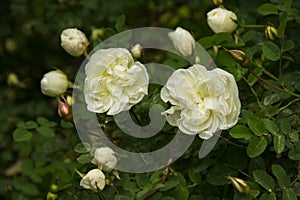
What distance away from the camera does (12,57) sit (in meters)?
2.79

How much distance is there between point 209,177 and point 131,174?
0.55ft

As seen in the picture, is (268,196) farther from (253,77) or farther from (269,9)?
(269,9)

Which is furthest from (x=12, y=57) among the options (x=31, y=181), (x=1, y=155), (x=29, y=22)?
(x=31, y=181)

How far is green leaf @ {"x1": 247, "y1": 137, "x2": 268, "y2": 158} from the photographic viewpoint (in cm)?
125

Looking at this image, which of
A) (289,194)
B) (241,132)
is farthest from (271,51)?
(289,194)

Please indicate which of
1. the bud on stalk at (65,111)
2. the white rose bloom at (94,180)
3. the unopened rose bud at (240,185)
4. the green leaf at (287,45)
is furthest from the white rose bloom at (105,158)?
the green leaf at (287,45)

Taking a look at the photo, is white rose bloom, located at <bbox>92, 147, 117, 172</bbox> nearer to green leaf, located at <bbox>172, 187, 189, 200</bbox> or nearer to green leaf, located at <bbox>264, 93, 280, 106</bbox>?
green leaf, located at <bbox>172, 187, 189, 200</bbox>

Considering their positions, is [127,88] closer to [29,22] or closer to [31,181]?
[31,181]

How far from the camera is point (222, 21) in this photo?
141 centimetres

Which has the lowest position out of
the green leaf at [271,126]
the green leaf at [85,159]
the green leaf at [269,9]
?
the green leaf at [85,159]

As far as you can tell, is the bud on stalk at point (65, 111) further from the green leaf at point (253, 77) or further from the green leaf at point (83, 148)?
the green leaf at point (253, 77)

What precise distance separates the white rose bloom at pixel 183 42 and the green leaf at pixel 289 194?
369 mm

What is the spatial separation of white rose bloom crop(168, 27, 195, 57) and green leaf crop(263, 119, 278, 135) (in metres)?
0.24

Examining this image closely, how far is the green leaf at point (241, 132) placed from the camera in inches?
49.3
